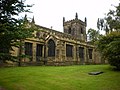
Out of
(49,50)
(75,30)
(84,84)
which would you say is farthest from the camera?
(75,30)

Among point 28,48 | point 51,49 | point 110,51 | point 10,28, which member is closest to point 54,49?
point 51,49

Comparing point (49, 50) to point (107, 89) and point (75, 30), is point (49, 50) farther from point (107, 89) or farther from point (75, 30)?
point (75, 30)

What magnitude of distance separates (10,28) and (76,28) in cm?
5804

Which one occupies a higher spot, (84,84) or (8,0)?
(8,0)

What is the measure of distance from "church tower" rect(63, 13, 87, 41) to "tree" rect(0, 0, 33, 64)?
56.4 metres

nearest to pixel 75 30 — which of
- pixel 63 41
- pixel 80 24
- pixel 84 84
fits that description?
pixel 80 24

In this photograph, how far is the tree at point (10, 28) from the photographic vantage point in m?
13.0

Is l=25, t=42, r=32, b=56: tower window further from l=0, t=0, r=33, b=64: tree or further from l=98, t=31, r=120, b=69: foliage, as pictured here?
l=0, t=0, r=33, b=64: tree

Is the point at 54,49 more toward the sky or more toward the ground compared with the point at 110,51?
more toward the sky

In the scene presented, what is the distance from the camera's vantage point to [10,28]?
13617 mm

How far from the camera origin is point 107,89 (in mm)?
14734

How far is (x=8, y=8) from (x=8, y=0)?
0.61 meters

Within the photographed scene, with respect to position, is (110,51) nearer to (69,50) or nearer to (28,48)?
(28,48)

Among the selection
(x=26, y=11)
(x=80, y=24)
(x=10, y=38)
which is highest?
(x=80, y=24)
